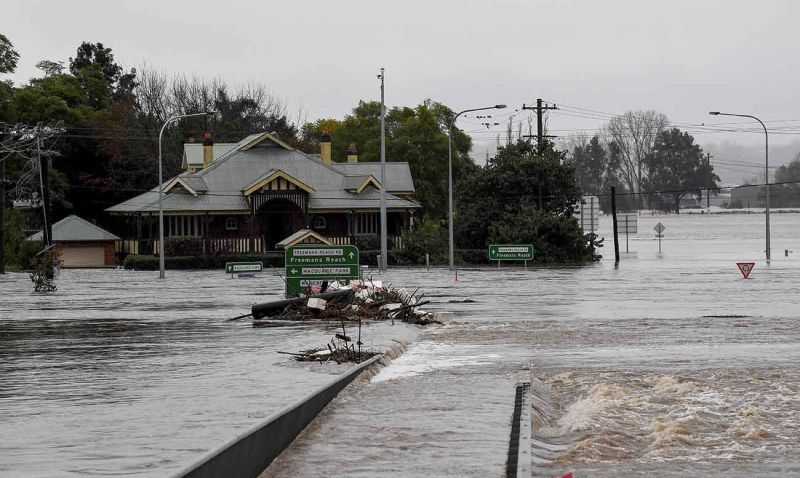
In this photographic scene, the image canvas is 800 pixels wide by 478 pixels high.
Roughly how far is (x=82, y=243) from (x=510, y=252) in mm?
34318

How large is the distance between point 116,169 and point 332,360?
3430 inches

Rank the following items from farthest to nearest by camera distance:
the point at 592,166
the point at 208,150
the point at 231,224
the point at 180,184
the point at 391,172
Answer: the point at 592,166
the point at 391,172
the point at 208,150
the point at 231,224
the point at 180,184

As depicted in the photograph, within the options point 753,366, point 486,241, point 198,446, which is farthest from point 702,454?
point 486,241

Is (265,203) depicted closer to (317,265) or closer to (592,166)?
(317,265)

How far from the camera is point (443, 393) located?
15.3m

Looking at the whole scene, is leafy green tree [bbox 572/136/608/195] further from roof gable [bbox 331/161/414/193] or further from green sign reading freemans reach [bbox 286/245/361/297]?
green sign reading freemans reach [bbox 286/245/361/297]

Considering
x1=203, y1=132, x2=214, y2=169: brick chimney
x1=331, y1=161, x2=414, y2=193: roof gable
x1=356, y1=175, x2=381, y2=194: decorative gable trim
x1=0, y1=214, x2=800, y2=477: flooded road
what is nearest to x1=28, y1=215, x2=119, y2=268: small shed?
x1=203, y1=132, x2=214, y2=169: brick chimney

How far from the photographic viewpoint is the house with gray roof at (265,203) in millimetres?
84812

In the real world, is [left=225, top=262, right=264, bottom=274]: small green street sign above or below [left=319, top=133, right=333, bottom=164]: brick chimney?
below

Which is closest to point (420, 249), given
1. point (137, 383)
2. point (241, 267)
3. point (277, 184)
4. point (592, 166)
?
point (277, 184)

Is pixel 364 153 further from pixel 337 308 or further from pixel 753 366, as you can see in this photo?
pixel 753 366

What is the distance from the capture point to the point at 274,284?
52469 mm

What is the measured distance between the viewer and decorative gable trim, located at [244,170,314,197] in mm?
83938

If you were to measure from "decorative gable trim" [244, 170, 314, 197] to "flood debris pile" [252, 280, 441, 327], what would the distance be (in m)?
53.3
